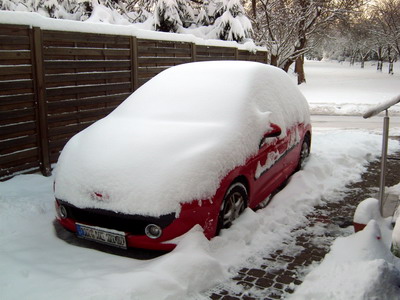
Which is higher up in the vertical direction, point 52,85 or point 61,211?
point 52,85

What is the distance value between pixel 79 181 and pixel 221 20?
12.6 meters

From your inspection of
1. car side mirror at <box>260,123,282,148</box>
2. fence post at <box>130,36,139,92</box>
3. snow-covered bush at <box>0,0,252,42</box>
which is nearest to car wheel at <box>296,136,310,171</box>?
car side mirror at <box>260,123,282,148</box>

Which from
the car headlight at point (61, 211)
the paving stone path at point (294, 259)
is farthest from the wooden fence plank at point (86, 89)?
the paving stone path at point (294, 259)

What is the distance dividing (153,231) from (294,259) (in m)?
1.35

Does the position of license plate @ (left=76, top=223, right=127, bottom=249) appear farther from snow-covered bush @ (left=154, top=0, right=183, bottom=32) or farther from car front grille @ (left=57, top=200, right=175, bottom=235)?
snow-covered bush @ (left=154, top=0, right=183, bottom=32)

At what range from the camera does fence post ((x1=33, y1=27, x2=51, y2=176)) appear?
561 cm

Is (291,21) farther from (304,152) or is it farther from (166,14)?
(304,152)

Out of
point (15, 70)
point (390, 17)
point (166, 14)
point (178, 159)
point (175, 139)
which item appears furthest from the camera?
point (390, 17)

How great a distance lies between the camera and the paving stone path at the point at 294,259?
3.22 m

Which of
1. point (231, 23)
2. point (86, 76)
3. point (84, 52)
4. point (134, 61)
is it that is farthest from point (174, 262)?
point (231, 23)

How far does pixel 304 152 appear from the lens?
261 inches

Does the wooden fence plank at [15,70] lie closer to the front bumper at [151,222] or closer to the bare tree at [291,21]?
the front bumper at [151,222]

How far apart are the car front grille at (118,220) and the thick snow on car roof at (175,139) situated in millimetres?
53

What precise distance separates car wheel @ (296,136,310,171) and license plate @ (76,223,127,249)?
354 cm
